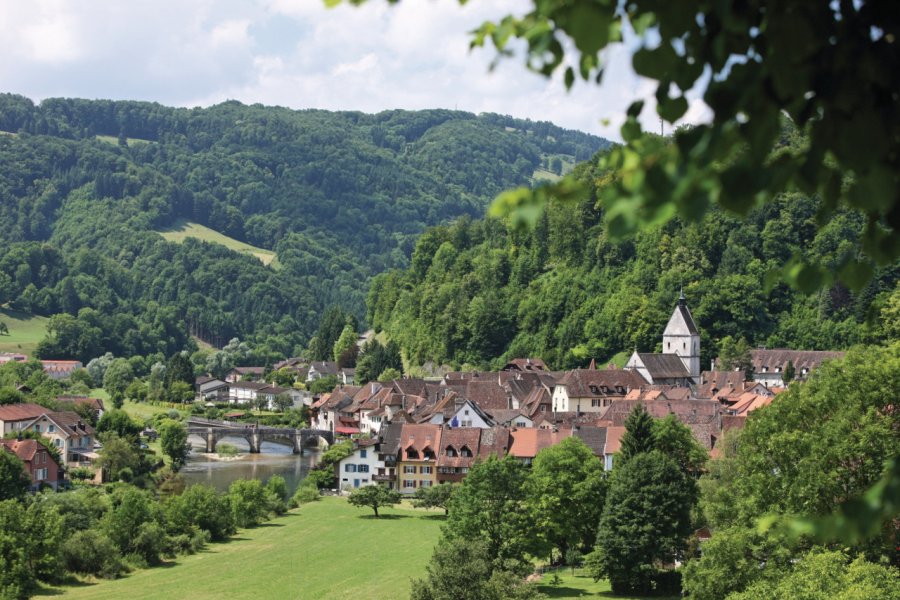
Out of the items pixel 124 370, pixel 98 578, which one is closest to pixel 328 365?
pixel 124 370

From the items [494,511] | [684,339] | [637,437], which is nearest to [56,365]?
[684,339]

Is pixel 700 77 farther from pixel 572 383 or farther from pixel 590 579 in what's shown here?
pixel 572 383

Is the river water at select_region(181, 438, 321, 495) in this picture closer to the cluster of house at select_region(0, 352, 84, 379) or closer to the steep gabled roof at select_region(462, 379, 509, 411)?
the steep gabled roof at select_region(462, 379, 509, 411)

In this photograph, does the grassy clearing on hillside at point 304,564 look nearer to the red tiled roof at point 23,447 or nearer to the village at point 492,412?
the village at point 492,412

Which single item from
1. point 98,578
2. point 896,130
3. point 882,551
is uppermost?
point 896,130

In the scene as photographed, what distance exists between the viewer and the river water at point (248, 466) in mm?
80125

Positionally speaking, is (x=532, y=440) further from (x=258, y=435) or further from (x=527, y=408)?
(x=258, y=435)

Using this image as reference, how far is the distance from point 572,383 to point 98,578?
5174 cm

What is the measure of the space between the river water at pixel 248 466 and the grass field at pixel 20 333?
7682cm

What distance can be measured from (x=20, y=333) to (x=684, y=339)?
128m

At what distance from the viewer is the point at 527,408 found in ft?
297

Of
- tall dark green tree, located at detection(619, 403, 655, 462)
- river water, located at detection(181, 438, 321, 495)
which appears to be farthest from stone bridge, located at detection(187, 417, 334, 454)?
tall dark green tree, located at detection(619, 403, 655, 462)

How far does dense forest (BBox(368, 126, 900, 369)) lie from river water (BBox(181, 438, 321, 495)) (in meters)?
29.1

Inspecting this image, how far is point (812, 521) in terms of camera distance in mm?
3846
